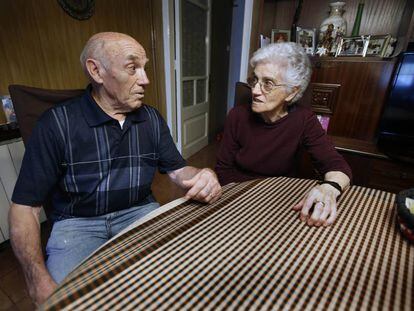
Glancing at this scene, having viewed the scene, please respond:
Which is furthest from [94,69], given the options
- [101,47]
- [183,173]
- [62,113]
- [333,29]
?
[333,29]

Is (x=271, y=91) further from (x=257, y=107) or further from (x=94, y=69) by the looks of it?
(x=94, y=69)

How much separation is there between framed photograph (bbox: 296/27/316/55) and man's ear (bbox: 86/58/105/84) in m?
1.50

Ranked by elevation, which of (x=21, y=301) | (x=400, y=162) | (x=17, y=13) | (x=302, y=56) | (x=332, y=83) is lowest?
(x=21, y=301)

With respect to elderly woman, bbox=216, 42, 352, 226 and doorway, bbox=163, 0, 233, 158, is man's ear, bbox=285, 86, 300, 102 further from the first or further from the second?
doorway, bbox=163, 0, 233, 158

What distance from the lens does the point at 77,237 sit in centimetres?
92

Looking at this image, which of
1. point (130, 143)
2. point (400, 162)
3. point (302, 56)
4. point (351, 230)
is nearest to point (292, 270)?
point (351, 230)

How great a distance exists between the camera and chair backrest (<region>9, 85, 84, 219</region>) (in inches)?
35.8

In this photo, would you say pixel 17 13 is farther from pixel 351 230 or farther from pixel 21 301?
pixel 351 230

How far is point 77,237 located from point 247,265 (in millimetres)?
749

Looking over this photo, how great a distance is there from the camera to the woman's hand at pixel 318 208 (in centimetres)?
62

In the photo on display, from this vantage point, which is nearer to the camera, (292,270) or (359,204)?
(292,270)

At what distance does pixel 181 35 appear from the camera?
8.78 feet

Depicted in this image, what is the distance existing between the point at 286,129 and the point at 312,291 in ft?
2.96

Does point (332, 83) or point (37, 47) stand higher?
point (37, 47)
